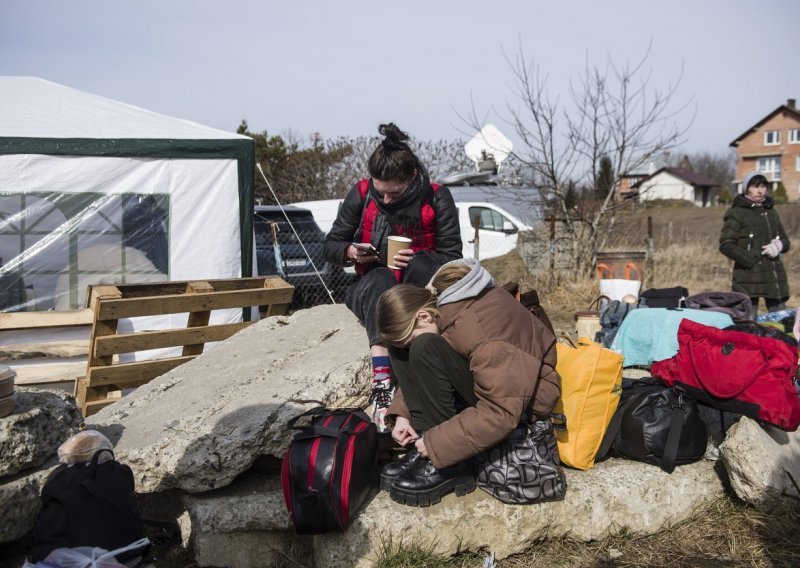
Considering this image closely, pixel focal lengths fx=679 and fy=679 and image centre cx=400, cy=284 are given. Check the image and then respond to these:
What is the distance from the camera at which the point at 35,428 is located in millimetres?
3309

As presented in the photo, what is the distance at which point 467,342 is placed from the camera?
3045mm

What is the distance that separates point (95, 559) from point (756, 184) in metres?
6.11

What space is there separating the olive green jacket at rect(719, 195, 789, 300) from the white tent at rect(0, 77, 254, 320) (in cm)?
490

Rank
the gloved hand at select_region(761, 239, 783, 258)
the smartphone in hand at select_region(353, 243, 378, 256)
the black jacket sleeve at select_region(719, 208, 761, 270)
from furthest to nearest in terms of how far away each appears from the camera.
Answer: the black jacket sleeve at select_region(719, 208, 761, 270) < the gloved hand at select_region(761, 239, 783, 258) < the smartphone in hand at select_region(353, 243, 378, 256)

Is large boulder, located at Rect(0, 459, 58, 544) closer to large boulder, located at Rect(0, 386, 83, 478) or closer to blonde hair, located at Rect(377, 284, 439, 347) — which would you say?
large boulder, located at Rect(0, 386, 83, 478)

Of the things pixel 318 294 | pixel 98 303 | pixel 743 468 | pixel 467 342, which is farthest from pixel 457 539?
pixel 318 294

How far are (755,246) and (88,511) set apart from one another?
19.7ft

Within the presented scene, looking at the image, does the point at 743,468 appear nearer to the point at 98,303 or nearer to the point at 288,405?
the point at 288,405

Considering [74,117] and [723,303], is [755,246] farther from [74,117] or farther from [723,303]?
[74,117]

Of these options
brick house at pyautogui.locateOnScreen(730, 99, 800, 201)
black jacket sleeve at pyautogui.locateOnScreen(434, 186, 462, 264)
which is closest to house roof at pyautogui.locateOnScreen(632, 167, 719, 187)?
brick house at pyautogui.locateOnScreen(730, 99, 800, 201)

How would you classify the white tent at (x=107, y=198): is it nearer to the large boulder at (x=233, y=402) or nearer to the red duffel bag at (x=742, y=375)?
the large boulder at (x=233, y=402)

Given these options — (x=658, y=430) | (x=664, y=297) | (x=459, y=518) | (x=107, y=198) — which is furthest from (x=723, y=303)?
(x=107, y=198)

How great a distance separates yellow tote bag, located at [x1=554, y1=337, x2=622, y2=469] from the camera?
341 centimetres

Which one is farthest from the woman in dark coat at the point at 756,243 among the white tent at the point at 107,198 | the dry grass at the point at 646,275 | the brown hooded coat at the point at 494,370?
the white tent at the point at 107,198
